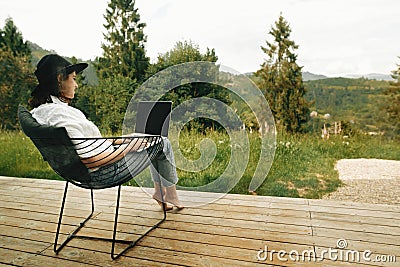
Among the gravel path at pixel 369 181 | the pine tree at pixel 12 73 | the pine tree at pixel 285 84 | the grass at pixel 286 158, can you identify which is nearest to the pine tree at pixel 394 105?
the grass at pixel 286 158

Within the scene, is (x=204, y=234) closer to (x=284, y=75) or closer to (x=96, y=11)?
(x=284, y=75)

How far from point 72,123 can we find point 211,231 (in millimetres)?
941

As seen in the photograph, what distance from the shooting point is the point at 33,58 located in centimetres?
420

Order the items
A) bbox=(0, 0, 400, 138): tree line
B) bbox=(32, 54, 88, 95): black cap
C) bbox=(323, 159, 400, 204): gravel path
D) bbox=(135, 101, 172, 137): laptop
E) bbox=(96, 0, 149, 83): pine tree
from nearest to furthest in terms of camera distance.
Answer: bbox=(32, 54, 88, 95): black cap
bbox=(135, 101, 172, 137): laptop
bbox=(323, 159, 400, 204): gravel path
bbox=(0, 0, 400, 138): tree line
bbox=(96, 0, 149, 83): pine tree

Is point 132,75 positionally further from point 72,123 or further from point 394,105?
point 394,105

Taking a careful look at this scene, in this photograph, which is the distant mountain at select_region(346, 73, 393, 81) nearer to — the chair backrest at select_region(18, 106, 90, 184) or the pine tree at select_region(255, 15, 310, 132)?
the pine tree at select_region(255, 15, 310, 132)

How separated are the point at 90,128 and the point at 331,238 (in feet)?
4.43

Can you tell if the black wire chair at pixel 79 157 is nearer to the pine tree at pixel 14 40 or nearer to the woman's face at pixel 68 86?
the woman's face at pixel 68 86

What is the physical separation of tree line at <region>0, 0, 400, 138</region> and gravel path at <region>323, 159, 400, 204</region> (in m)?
0.36

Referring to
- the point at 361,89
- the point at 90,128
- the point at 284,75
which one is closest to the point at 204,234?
the point at 90,128

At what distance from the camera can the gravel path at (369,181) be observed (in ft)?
9.86

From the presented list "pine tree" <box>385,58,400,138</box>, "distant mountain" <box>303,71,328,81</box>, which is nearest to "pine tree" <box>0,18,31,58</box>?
"distant mountain" <box>303,71,328,81</box>

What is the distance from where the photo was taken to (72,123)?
5.90ft

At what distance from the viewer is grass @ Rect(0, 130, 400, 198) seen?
301 centimetres
